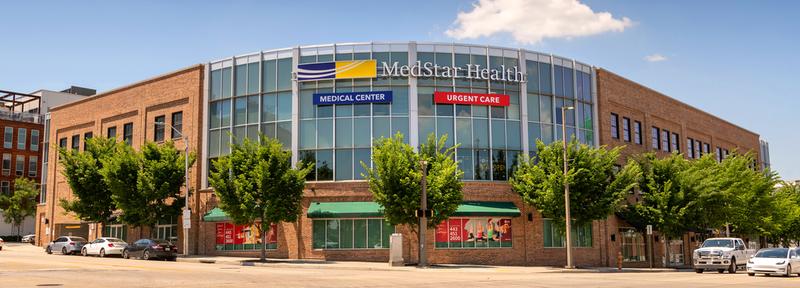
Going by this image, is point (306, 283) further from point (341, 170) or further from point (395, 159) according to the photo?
point (341, 170)

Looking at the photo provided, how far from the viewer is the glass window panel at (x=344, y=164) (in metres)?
42.9

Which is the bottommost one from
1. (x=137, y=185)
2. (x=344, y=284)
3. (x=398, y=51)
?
(x=344, y=284)

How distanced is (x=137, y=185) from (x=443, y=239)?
19245 millimetres

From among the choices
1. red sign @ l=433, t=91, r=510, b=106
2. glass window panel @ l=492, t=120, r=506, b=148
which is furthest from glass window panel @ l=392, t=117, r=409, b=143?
glass window panel @ l=492, t=120, r=506, b=148

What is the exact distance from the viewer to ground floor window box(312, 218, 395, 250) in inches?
1654

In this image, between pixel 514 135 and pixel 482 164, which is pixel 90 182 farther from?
pixel 514 135

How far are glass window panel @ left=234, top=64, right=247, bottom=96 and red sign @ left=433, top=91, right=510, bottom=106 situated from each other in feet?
39.9

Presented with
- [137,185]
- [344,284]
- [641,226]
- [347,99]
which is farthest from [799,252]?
[137,185]

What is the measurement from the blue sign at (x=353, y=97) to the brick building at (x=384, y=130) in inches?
5.2

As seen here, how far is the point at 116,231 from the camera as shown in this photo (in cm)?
5303

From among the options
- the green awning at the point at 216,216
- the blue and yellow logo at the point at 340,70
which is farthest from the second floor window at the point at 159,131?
the blue and yellow logo at the point at 340,70

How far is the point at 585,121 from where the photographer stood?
1897 inches

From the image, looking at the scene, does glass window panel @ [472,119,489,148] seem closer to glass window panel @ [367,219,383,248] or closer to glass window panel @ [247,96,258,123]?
glass window panel @ [367,219,383,248]

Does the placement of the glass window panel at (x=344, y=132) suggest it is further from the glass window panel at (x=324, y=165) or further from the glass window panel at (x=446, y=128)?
the glass window panel at (x=446, y=128)
